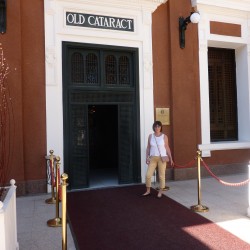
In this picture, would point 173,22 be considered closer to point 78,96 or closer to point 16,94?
point 78,96

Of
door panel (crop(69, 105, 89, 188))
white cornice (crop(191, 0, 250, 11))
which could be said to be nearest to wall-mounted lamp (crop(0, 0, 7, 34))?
door panel (crop(69, 105, 89, 188))

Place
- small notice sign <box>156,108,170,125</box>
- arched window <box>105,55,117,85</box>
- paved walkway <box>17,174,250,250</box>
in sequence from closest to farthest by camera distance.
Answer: paved walkway <box>17,174,250,250</box>, arched window <box>105,55,117,85</box>, small notice sign <box>156,108,170,125</box>

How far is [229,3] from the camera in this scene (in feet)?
28.7

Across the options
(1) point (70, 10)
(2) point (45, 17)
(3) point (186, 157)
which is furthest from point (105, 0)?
(3) point (186, 157)

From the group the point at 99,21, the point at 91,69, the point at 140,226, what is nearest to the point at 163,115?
the point at 91,69

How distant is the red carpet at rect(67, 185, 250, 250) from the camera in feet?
13.6

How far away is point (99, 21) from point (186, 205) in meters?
5.00

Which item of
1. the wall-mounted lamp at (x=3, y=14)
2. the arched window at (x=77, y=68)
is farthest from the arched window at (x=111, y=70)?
the wall-mounted lamp at (x=3, y=14)

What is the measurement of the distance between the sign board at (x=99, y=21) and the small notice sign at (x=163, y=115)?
2334 millimetres

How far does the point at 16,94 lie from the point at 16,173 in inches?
71.3

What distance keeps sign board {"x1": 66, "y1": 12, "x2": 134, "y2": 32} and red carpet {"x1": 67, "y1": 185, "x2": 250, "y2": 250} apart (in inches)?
169

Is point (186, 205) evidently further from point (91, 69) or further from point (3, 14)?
point (3, 14)

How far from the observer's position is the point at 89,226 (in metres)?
4.85

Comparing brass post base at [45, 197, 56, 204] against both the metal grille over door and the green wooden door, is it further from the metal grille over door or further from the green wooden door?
the metal grille over door
